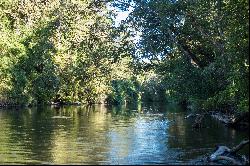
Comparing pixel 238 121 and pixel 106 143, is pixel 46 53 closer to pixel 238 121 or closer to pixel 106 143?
pixel 238 121

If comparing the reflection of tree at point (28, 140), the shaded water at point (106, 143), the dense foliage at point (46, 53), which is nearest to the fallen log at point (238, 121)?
the shaded water at point (106, 143)

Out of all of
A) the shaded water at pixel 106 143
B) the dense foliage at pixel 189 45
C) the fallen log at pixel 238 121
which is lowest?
the shaded water at pixel 106 143

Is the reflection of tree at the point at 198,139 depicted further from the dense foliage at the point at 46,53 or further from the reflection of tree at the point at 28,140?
the dense foliage at the point at 46,53

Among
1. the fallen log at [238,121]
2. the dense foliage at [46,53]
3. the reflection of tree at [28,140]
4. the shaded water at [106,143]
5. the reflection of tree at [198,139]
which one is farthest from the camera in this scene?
the dense foliage at [46,53]

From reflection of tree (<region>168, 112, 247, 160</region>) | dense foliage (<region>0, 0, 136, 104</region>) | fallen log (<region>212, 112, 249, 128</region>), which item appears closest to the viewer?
reflection of tree (<region>168, 112, 247, 160</region>)

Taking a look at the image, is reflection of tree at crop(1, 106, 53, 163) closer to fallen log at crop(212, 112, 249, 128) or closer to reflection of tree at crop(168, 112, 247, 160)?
reflection of tree at crop(168, 112, 247, 160)

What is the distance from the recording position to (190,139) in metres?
36.6

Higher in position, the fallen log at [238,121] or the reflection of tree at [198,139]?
the fallen log at [238,121]

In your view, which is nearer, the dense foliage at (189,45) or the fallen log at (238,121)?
the dense foliage at (189,45)

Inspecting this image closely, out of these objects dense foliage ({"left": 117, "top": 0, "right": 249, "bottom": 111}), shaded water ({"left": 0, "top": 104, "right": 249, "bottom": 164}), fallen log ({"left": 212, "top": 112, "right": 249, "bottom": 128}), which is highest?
dense foliage ({"left": 117, "top": 0, "right": 249, "bottom": 111})

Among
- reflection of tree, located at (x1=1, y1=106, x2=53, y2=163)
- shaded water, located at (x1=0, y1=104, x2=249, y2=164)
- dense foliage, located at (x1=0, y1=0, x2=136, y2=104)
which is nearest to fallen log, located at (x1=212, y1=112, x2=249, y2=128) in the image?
shaded water, located at (x1=0, y1=104, x2=249, y2=164)

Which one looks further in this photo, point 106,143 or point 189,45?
point 189,45

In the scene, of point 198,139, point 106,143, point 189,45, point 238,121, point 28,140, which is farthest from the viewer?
point 189,45

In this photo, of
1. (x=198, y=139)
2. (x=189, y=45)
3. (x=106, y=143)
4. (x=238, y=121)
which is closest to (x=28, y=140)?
(x=106, y=143)
